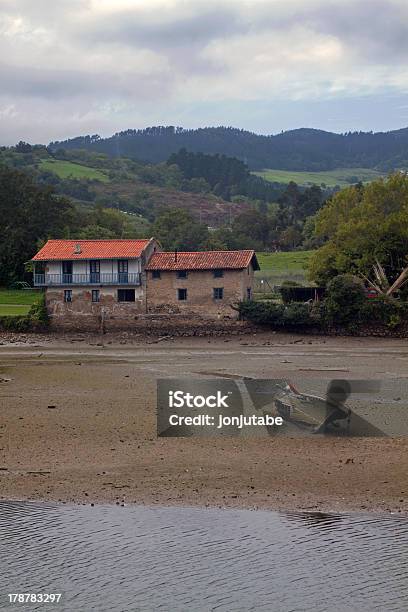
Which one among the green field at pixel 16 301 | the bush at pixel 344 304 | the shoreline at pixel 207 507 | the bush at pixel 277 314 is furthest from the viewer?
the green field at pixel 16 301

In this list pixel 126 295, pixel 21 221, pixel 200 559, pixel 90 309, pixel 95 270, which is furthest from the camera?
pixel 21 221

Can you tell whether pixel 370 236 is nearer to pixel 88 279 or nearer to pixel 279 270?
pixel 88 279

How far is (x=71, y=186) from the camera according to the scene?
190875 mm

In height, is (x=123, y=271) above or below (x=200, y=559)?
above

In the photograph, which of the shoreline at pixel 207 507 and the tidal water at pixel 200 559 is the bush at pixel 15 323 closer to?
the shoreline at pixel 207 507

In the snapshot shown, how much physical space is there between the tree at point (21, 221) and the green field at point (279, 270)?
17.6 metres

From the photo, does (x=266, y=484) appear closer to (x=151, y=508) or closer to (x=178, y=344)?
(x=151, y=508)

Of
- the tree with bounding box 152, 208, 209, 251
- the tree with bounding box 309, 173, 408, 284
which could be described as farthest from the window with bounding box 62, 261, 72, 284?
the tree with bounding box 152, 208, 209, 251

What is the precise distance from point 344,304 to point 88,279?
17823 mm

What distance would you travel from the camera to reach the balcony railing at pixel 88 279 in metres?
62.9

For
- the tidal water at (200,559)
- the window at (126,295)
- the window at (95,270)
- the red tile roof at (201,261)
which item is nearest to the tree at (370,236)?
the red tile roof at (201,261)

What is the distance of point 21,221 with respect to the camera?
3046 inches

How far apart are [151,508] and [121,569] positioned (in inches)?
108

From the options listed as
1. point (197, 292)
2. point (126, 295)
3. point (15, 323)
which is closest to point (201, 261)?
point (197, 292)
